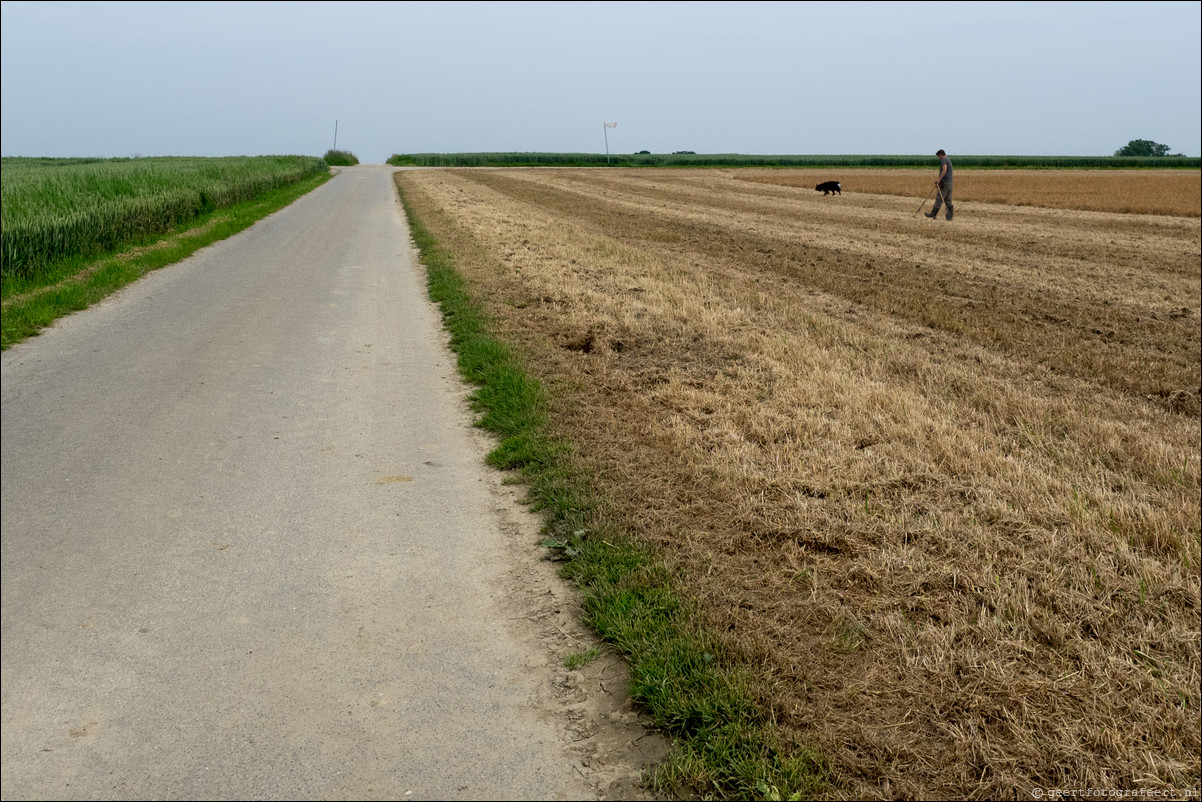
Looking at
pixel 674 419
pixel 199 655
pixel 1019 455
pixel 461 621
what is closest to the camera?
pixel 199 655

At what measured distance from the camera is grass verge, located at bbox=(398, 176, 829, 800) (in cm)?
→ 275

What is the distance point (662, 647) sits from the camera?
336 cm

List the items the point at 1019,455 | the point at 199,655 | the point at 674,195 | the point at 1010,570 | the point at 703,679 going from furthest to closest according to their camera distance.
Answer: the point at 674,195
the point at 1019,455
the point at 1010,570
the point at 703,679
the point at 199,655

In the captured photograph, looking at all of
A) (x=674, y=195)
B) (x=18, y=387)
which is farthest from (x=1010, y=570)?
(x=674, y=195)

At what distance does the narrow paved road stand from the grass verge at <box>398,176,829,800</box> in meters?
0.36

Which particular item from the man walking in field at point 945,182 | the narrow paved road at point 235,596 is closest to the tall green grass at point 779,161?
the man walking in field at point 945,182

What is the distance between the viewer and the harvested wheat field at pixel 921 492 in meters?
3.10

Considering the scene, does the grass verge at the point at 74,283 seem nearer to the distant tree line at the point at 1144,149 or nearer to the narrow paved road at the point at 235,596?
the narrow paved road at the point at 235,596

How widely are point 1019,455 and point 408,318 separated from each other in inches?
273

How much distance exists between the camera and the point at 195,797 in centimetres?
223

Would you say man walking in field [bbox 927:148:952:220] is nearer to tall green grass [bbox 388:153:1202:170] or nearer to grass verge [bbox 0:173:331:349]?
grass verge [bbox 0:173:331:349]

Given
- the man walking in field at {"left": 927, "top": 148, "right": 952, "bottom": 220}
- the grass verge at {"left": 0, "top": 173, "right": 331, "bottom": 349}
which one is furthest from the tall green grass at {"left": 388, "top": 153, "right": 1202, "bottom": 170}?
the grass verge at {"left": 0, "top": 173, "right": 331, "bottom": 349}

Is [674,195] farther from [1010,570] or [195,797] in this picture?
[195,797]

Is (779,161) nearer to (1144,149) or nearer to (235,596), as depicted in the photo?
(1144,149)
